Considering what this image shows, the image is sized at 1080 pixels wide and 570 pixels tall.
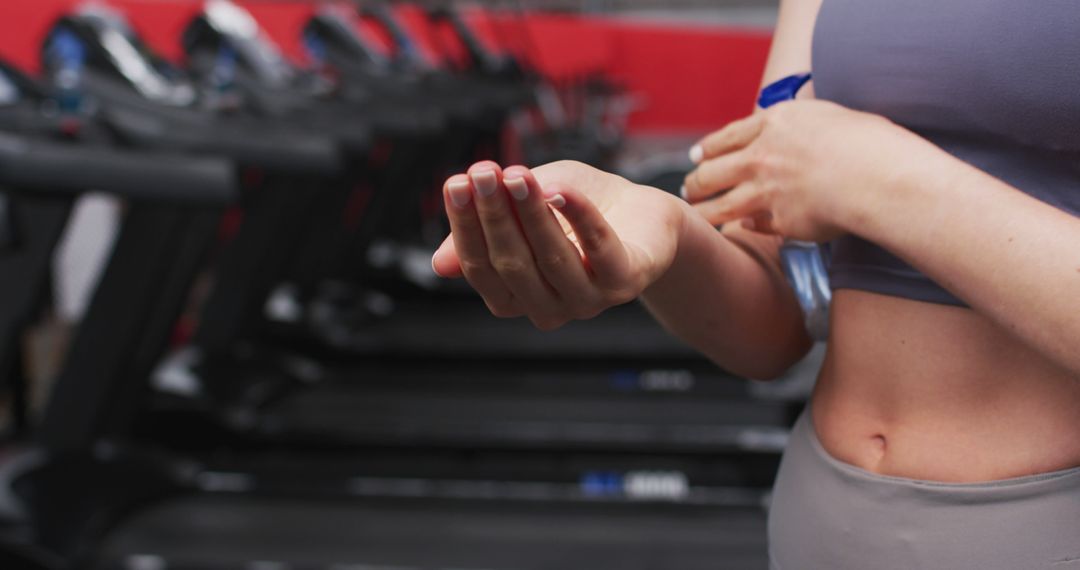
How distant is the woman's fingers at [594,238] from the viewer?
55 cm

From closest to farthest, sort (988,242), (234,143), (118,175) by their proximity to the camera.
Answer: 1. (988,242)
2. (118,175)
3. (234,143)

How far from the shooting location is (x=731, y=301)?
0.82 m

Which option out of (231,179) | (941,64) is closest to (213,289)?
(231,179)

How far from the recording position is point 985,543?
68 cm

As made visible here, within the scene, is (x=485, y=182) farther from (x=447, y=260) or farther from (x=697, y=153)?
(x=697, y=153)

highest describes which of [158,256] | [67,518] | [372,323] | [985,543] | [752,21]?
[985,543]

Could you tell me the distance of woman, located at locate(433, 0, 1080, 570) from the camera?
61cm

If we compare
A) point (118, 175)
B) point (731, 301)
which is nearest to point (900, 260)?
point (731, 301)

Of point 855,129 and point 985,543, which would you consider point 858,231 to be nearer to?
point 855,129

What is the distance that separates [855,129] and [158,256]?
177cm

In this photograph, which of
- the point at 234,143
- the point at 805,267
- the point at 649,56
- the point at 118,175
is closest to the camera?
the point at 805,267

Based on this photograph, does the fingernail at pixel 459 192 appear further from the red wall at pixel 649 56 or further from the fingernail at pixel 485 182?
the red wall at pixel 649 56

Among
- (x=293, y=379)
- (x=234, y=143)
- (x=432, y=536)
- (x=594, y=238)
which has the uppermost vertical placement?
(x=594, y=238)

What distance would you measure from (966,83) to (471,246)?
36cm
